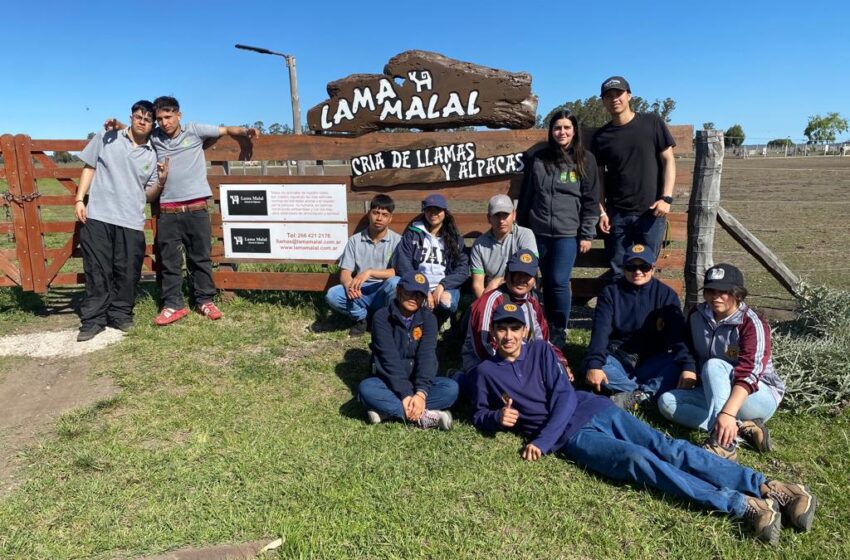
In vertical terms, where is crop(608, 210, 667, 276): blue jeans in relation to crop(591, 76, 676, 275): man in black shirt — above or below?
below

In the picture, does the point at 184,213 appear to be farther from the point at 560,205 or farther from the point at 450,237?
the point at 560,205

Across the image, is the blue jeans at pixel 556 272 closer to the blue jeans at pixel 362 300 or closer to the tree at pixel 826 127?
the blue jeans at pixel 362 300

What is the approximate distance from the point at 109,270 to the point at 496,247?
3.91m

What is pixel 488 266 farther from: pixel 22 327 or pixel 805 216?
pixel 805 216

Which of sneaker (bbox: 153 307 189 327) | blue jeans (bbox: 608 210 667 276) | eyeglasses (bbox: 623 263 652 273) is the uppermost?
blue jeans (bbox: 608 210 667 276)

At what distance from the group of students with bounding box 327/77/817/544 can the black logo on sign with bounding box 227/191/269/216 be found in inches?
54.7

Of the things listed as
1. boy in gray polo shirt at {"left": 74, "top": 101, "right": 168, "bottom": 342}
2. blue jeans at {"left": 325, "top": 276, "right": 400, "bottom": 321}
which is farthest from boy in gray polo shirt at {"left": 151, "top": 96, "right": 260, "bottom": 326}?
blue jeans at {"left": 325, "top": 276, "right": 400, "bottom": 321}

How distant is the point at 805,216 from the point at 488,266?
10.2 m

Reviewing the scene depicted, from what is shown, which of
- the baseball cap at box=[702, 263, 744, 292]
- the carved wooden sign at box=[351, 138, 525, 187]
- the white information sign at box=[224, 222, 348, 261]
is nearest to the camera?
the baseball cap at box=[702, 263, 744, 292]

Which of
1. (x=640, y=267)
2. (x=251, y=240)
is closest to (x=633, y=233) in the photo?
(x=640, y=267)

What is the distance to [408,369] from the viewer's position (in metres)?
4.26

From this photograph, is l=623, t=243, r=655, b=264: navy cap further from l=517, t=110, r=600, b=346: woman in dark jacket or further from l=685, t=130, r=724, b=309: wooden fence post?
l=685, t=130, r=724, b=309: wooden fence post

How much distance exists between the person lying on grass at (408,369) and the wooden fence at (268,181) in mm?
1992

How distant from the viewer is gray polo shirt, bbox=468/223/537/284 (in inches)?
198
